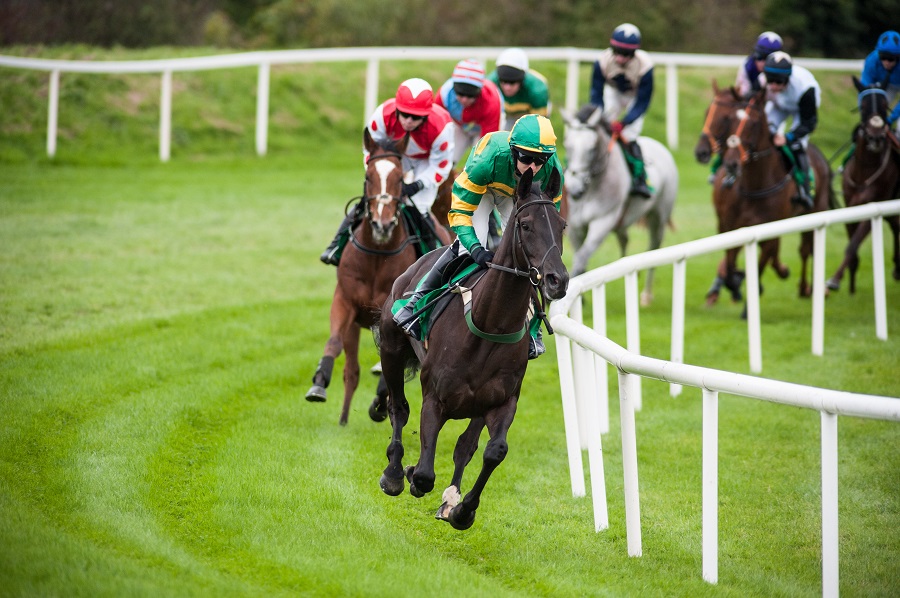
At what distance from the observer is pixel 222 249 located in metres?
13.0

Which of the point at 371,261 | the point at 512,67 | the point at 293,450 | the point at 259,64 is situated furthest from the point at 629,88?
the point at 259,64

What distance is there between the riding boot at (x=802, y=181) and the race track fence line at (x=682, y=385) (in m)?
1.46

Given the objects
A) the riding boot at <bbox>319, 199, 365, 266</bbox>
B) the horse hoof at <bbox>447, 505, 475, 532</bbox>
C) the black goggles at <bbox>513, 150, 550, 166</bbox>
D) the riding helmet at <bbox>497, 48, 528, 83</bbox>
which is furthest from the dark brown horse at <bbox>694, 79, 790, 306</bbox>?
the horse hoof at <bbox>447, 505, 475, 532</bbox>

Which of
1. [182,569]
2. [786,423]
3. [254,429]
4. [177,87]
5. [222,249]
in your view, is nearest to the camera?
[182,569]

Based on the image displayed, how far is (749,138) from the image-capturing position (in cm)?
1092

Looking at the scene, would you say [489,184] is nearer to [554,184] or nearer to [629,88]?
[554,184]

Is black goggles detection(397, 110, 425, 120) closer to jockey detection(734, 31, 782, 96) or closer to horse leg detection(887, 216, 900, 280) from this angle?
jockey detection(734, 31, 782, 96)

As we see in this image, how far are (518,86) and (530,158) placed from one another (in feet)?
16.1

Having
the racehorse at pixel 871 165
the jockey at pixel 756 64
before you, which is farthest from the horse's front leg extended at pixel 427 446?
the racehorse at pixel 871 165

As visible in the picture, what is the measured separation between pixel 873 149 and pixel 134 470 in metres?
8.59

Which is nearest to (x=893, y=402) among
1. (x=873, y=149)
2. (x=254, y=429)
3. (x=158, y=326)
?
(x=254, y=429)

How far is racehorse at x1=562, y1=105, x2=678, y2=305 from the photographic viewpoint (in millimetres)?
10828

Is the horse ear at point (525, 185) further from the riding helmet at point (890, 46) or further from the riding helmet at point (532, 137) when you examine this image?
the riding helmet at point (890, 46)

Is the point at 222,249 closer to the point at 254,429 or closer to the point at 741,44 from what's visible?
the point at 254,429
